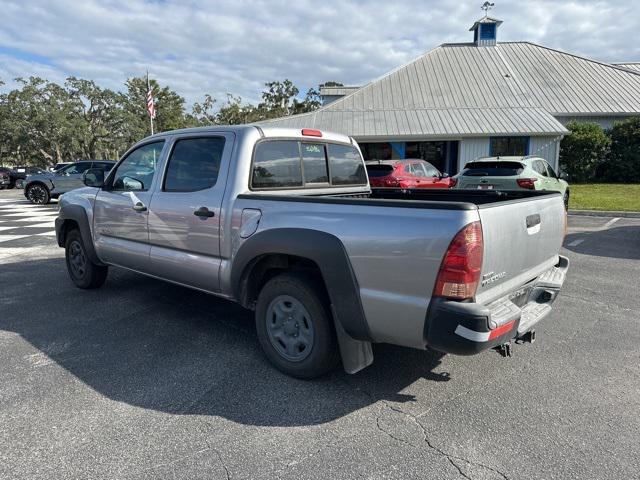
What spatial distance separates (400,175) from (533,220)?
9.41m

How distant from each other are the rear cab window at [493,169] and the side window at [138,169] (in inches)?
336

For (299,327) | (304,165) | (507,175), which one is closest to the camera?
(299,327)

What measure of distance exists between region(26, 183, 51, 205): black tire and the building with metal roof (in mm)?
10965

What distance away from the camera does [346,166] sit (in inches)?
186

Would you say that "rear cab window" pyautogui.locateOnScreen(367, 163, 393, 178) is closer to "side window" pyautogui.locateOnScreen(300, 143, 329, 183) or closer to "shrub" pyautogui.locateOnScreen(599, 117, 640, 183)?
"side window" pyautogui.locateOnScreen(300, 143, 329, 183)

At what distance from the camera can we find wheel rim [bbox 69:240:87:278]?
564cm

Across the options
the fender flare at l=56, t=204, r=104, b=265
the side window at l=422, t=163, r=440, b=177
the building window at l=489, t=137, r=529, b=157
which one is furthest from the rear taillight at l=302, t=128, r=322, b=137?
the building window at l=489, t=137, r=529, b=157

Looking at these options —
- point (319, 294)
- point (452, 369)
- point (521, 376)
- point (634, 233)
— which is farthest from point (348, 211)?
point (634, 233)

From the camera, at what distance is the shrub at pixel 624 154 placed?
2058cm

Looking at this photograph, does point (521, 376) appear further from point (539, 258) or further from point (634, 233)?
point (634, 233)

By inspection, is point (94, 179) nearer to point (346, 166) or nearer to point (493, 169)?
point (346, 166)

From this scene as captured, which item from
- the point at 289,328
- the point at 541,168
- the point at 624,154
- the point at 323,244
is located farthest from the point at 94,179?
the point at 624,154

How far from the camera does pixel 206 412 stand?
2.94 m

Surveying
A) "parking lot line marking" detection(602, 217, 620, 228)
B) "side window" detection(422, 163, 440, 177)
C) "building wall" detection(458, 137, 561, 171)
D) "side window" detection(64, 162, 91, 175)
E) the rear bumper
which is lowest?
"parking lot line marking" detection(602, 217, 620, 228)
